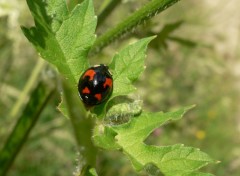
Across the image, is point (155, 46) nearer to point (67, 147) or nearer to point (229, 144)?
point (67, 147)

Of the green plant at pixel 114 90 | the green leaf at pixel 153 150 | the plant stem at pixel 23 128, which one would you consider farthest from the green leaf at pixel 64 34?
the plant stem at pixel 23 128

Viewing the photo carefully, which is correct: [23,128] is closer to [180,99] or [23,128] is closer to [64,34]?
[64,34]

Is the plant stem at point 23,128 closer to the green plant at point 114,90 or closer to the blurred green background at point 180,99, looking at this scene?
the green plant at point 114,90

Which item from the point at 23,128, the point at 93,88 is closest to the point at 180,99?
the point at 23,128

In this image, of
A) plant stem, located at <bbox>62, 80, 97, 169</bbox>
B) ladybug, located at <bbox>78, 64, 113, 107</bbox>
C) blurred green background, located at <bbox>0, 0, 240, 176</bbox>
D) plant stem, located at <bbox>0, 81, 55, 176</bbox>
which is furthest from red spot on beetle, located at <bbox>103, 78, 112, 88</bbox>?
blurred green background, located at <bbox>0, 0, 240, 176</bbox>

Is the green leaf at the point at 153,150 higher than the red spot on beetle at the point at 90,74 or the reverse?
the reverse

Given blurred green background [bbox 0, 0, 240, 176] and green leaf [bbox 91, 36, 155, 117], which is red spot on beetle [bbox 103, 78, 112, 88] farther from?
blurred green background [bbox 0, 0, 240, 176]

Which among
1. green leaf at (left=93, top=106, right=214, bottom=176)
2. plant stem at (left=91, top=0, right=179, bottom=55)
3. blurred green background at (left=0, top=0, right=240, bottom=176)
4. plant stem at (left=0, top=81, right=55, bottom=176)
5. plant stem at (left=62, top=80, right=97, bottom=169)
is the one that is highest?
plant stem at (left=91, top=0, right=179, bottom=55)
